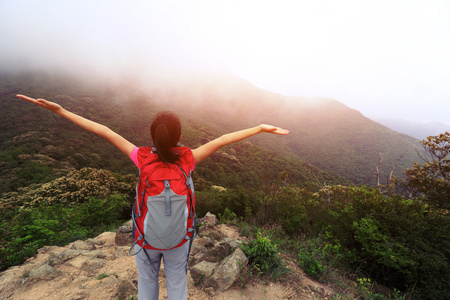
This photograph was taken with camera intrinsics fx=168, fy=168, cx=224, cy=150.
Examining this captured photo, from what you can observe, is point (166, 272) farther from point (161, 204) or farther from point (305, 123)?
point (305, 123)

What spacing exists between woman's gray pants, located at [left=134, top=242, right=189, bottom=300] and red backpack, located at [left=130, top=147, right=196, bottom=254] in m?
0.15

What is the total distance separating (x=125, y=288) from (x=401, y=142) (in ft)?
393

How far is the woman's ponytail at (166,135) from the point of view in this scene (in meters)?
1.21

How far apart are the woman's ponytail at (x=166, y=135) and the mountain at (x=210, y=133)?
15.8 feet

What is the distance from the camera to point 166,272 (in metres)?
1.45

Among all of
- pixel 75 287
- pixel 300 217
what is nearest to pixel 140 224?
pixel 75 287

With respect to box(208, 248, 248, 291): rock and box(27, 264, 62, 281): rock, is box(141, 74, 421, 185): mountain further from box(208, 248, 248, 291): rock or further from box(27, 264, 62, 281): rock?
box(27, 264, 62, 281): rock

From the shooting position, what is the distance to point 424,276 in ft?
10.3

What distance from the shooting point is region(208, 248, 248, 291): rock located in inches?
95.7

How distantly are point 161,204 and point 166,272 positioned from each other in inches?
28.4

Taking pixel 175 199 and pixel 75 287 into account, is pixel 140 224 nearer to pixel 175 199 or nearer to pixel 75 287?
pixel 175 199

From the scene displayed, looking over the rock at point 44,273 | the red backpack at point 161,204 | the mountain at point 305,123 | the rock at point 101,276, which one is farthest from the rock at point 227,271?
the mountain at point 305,123

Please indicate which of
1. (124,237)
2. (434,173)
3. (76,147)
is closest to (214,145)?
(124,237)

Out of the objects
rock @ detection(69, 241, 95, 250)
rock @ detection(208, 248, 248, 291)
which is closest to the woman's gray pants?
rock @ detection(208, 248, 248, 291)
